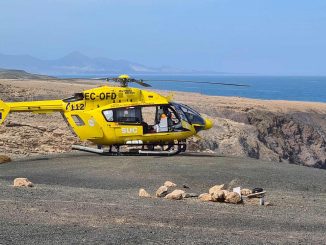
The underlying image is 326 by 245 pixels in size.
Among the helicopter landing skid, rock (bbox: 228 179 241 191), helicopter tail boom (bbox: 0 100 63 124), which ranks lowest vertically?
rock (bbox: 228 179 241 191)

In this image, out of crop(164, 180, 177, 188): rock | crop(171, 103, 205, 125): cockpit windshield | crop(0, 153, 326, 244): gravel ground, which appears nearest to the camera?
crop(0, 153, 326, 244): gravel ground

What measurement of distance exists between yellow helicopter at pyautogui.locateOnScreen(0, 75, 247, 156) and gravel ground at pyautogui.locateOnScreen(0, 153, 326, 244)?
187 cm

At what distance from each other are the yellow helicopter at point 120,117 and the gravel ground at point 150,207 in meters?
1.87

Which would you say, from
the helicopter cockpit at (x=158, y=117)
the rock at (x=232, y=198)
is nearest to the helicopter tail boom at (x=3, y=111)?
the helicopter cockpit at (x=158, y=117)

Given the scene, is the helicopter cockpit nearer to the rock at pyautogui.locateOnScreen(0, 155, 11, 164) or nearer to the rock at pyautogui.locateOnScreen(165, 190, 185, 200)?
the rock at pyautogui.locateOnScreen(0, 155, 11, 164)

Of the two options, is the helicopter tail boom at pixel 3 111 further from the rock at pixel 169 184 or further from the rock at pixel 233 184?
the rock at pixel 233 184

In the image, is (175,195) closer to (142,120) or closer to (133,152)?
(142,120)

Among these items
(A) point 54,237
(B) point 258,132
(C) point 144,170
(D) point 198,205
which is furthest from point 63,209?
(B) point 258,132

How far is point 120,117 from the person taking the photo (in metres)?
19.6

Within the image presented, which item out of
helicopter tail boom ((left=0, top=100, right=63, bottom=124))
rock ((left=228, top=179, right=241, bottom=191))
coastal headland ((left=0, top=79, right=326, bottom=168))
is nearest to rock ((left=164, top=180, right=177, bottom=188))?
rock ((left=228, top=179, right=241, bottom=191))

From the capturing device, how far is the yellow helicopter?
19453 millimetres

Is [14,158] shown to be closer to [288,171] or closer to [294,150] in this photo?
[288,171]

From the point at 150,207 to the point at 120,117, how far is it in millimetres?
9409

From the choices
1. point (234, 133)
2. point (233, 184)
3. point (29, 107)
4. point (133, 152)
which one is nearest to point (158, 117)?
point (133, 152)
